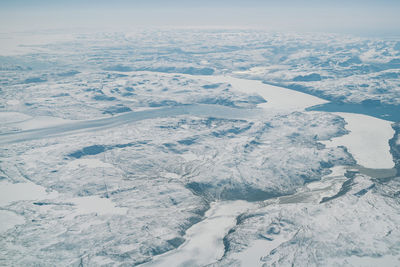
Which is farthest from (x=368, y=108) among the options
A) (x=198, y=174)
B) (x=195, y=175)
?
(x=195, y=175)

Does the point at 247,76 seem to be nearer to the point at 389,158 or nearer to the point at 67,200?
the point at 389,158

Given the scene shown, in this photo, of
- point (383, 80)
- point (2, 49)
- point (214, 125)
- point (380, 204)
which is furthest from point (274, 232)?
point (2, 49)

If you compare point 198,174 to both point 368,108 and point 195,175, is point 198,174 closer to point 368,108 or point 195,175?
point 195,175

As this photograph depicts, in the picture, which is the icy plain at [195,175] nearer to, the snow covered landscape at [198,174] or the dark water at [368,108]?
the snow covered landscape at [198,174]

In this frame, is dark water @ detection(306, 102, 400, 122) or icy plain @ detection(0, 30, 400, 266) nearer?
icy plain @ detection(0, 30, 400, 266)

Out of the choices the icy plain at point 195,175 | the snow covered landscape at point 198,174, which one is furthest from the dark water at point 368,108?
the icy plain at point 195,175

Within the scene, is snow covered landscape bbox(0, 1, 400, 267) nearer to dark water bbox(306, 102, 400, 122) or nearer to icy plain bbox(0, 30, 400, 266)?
icy plain bbox(0, 30, 400, 266)

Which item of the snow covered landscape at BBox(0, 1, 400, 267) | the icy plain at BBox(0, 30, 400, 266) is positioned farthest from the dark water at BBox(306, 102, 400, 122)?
the icy plain at BBox(0, 30, 400, 266)
